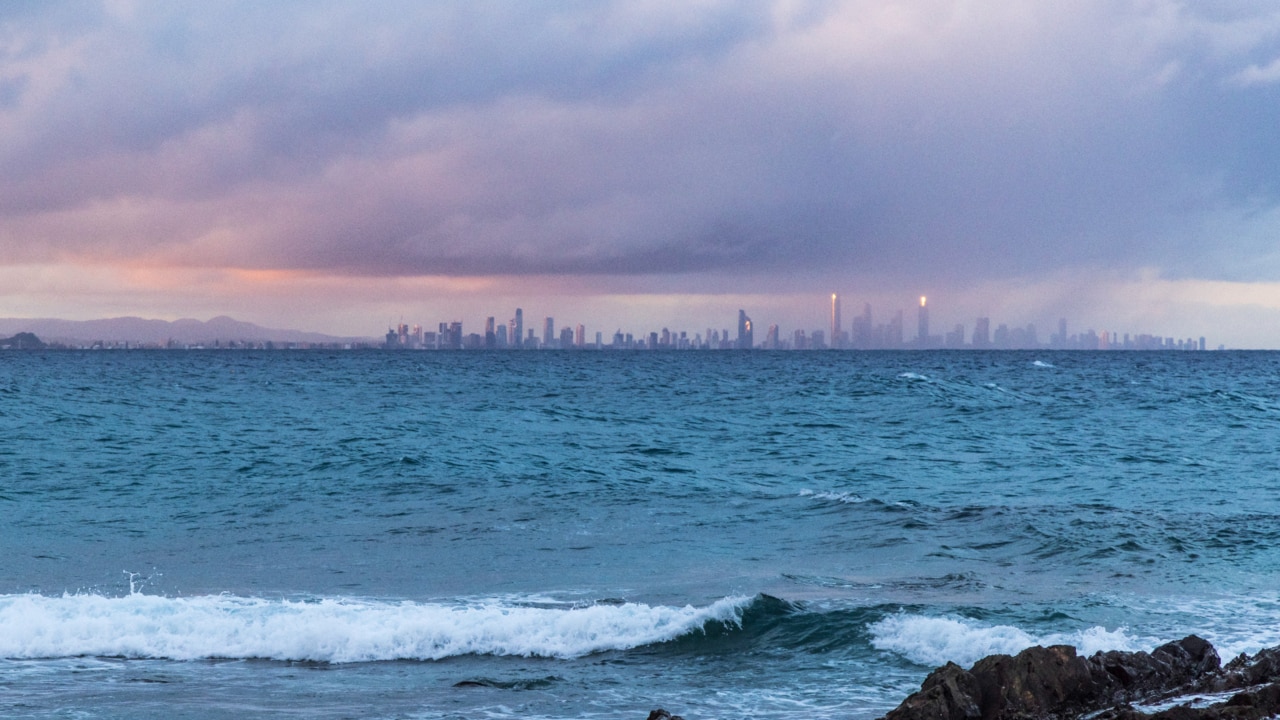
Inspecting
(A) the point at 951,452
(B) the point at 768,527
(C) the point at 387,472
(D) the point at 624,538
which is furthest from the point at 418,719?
(A) the point at 951,452

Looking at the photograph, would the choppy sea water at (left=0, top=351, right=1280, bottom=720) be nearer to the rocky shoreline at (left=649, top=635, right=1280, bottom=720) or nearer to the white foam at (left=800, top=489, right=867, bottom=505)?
the white foam at (left=800, top=489, right=867, bottom=505)

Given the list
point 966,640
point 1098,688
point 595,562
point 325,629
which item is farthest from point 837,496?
point 1098,688

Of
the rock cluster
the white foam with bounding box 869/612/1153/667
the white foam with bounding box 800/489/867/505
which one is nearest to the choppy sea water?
the white foam with bounding box 869/612/1153/667

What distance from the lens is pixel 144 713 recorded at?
9.86 meters

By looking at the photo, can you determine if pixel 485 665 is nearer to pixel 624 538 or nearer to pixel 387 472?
pixel 624 538

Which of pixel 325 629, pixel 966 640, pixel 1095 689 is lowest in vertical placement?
pixel 325 629

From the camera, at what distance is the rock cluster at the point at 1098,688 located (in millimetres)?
7434

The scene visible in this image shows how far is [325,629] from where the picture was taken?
1258 cm

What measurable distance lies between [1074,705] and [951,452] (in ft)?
86.9

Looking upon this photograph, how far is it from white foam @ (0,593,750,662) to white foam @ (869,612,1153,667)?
6.55 feet

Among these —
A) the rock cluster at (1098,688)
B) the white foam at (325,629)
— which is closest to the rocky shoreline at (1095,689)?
the rock cluster at (1098,688)

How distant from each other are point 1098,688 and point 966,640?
11.8 ft

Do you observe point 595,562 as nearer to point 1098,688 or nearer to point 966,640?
point 966,640

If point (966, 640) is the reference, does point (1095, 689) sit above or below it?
above
